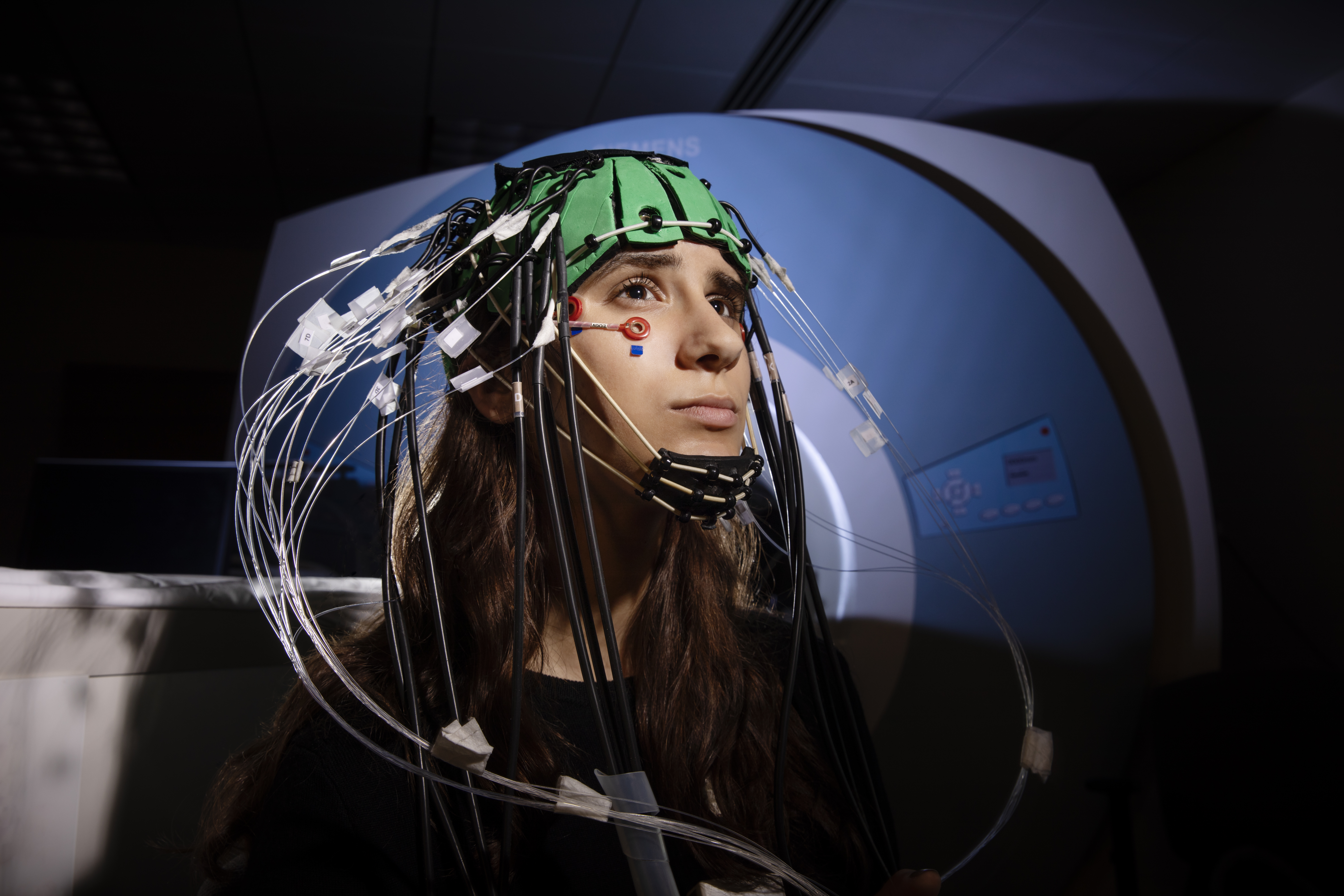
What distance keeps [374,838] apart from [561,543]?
29cm

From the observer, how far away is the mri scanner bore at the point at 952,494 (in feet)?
3.57

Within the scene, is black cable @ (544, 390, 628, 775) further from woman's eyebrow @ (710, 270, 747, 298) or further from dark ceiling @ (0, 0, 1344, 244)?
dark ceiling @ (0, 0, 1344, 244)

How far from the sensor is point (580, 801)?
49 centimetres

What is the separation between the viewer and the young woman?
0.59 m

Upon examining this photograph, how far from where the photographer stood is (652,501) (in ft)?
2.16

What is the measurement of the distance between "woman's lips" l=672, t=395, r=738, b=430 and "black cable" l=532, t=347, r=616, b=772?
0.12 m

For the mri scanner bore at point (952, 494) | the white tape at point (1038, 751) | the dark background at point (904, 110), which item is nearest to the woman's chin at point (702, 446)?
the white tape at point (1038, 751)

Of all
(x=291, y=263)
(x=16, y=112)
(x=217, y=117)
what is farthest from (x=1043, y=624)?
(x=16, y=112)

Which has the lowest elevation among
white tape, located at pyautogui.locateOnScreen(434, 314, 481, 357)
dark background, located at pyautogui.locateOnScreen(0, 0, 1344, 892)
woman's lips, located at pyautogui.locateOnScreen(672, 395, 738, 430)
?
woman's lips, located at pyautogui.locateOnScreen(672, 395, 738, 430)

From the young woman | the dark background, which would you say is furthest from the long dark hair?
the dark background

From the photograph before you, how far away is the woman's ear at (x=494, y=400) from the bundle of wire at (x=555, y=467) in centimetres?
2

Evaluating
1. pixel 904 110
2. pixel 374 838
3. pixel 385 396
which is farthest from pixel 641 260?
pixel 904 110

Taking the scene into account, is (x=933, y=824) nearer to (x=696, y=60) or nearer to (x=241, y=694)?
(x=241, y=694)

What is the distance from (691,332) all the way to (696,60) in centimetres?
243
